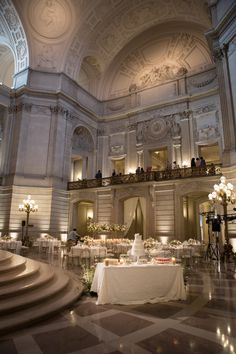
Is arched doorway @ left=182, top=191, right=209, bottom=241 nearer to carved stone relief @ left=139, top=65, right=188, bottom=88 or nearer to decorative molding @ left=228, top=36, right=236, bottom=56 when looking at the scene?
decorative molding @ left=228, top=36, right=236, bottom=56

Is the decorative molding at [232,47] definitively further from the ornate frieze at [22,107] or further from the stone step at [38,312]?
the ornate frieze at [22,107]

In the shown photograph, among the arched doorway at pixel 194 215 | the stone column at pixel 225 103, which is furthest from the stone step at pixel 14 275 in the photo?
the arched doorway at pixel 194 215

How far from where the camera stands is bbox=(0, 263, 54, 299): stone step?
406 cm

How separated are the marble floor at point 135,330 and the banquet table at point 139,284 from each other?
0.59ft

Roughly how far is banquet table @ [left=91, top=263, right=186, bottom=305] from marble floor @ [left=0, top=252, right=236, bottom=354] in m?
0.18

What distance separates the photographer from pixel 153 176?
53.3 feet

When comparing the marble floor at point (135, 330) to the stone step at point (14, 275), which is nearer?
the marble floor at point (135, 330)

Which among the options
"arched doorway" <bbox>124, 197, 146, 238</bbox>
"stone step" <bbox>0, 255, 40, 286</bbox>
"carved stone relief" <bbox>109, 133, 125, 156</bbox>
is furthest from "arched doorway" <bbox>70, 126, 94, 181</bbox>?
"stone step" <bbox>0, 255, 40, 286</bbox>

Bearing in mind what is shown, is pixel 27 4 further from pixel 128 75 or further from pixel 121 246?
pixel 121 246

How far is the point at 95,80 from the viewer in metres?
23.8

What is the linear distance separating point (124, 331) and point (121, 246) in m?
8.68

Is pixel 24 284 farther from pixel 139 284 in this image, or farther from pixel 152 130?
pixel 152 130

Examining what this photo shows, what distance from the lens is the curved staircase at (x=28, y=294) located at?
3600mm

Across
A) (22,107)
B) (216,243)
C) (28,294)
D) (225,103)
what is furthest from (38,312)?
(22,107)
